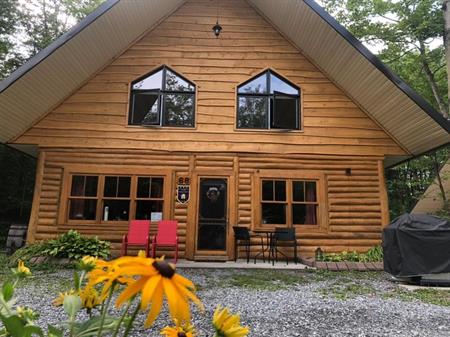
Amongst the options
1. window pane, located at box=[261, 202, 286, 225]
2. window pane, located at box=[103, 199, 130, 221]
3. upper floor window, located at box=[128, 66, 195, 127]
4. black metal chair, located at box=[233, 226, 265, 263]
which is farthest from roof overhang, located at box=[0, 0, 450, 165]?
black metal chair, located at box=[233, 226, 265, 263]

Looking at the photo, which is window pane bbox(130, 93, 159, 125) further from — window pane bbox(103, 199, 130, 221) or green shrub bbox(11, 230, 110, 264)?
green shrub bbox(11, 230, 110, 264)

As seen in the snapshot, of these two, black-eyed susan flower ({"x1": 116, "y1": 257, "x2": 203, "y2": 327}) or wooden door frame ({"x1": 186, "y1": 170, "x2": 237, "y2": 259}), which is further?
wooden door frame ({"x1": 186, "y1": 170, "x2": 237, "y2": 259})

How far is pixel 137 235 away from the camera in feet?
23.1

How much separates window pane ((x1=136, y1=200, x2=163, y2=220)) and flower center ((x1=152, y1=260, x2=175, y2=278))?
7.23 m

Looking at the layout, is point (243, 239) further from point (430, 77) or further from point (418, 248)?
point (430, 77)

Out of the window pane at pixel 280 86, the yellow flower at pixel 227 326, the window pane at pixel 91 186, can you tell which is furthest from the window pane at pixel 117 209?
the yellow flower at pixel 227 326

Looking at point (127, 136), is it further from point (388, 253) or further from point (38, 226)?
point (388, 253)

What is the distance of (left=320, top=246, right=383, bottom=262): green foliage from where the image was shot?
721 centimetres

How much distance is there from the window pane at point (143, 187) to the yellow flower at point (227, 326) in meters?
7.26

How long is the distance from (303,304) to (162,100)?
5.73 meters

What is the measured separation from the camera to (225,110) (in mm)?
8023

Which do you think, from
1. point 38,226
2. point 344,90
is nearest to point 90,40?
point 38,226

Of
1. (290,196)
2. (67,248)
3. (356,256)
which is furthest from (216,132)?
(356,256)

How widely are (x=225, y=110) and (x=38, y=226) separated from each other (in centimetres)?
491
